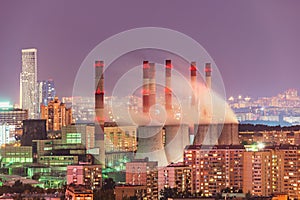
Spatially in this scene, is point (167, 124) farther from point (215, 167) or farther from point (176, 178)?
point (176, 178)

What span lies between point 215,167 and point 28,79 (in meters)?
11.7

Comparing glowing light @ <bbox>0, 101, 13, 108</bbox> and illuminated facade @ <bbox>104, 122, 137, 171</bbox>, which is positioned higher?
glowing light @ <bbox>0, 101, 13, 108</bbox>

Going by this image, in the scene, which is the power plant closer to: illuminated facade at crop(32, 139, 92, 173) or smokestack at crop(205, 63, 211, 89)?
smokestack at crop(205, 63, 211, 89)

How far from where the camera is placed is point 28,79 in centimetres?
2505

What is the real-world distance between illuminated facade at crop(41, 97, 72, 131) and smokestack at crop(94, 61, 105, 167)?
9.27 feet

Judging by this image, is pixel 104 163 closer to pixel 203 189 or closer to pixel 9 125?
pixel 203 189

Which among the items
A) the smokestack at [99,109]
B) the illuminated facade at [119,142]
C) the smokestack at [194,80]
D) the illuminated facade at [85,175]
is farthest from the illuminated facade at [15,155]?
the illuminated facade at [85,175]

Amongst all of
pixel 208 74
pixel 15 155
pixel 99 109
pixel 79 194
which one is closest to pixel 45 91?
pixel 208 74

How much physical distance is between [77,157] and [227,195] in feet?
17.0

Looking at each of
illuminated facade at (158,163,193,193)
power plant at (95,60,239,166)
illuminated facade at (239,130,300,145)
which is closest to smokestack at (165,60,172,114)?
power plant at (95,60,239,166)

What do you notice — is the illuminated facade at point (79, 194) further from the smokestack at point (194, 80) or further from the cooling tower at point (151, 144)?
the smokestack at point (194, 80)

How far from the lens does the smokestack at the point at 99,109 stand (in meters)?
17.3

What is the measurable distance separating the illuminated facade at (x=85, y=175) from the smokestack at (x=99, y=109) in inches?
97.9

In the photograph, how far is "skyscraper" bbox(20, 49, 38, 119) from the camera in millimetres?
24750
